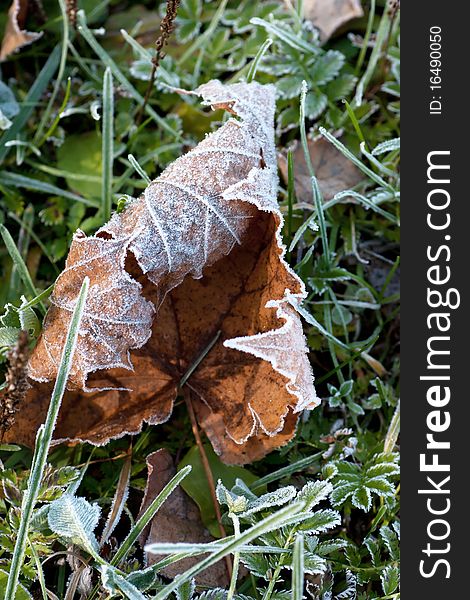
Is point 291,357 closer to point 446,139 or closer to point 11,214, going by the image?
point 446,139

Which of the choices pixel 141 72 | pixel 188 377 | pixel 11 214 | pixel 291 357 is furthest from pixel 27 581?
pixel 141 72

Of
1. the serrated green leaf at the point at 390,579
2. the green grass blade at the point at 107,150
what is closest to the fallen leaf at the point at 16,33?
the green grass blade at the point at 107,150

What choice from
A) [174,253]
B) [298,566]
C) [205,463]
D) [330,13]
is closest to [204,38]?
[330,13]

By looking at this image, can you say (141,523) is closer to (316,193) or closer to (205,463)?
(205,463)

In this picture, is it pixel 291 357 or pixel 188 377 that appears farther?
pixel 188 377

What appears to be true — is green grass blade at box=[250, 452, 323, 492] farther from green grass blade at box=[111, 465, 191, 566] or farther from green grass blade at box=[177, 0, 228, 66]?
green grass blade at box=[177, 0, 228, 66]

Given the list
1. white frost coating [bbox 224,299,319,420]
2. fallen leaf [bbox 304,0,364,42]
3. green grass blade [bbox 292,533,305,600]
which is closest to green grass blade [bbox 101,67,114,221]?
white frost coating [bbox 224,299,319,420]

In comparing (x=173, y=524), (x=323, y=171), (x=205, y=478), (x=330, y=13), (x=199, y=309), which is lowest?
(x=173, y=524)
